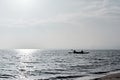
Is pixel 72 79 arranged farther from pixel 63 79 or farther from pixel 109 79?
pixel 109 79

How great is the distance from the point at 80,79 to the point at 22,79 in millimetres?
10871

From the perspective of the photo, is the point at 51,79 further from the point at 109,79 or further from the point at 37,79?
the point at 109,79

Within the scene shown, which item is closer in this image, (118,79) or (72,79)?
(118,79)

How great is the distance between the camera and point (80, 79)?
124 ft

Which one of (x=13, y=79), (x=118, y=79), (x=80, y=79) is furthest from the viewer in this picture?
(x=13, y=79)

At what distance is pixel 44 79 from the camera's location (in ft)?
129

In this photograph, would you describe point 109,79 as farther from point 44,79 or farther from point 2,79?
point 2,79

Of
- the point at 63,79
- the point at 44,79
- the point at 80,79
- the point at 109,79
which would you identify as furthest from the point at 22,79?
the point at 109,79

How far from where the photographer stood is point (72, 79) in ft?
127

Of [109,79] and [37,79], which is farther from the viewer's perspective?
[37,79]

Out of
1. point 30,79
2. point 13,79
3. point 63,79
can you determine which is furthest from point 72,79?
point 13,79

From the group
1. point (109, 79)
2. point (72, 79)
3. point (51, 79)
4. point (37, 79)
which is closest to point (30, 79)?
point (37, 79)

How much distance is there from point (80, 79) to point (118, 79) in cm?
755

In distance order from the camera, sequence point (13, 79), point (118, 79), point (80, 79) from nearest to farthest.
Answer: point (118, 79) → point (80, 79) → point (13, 79)
